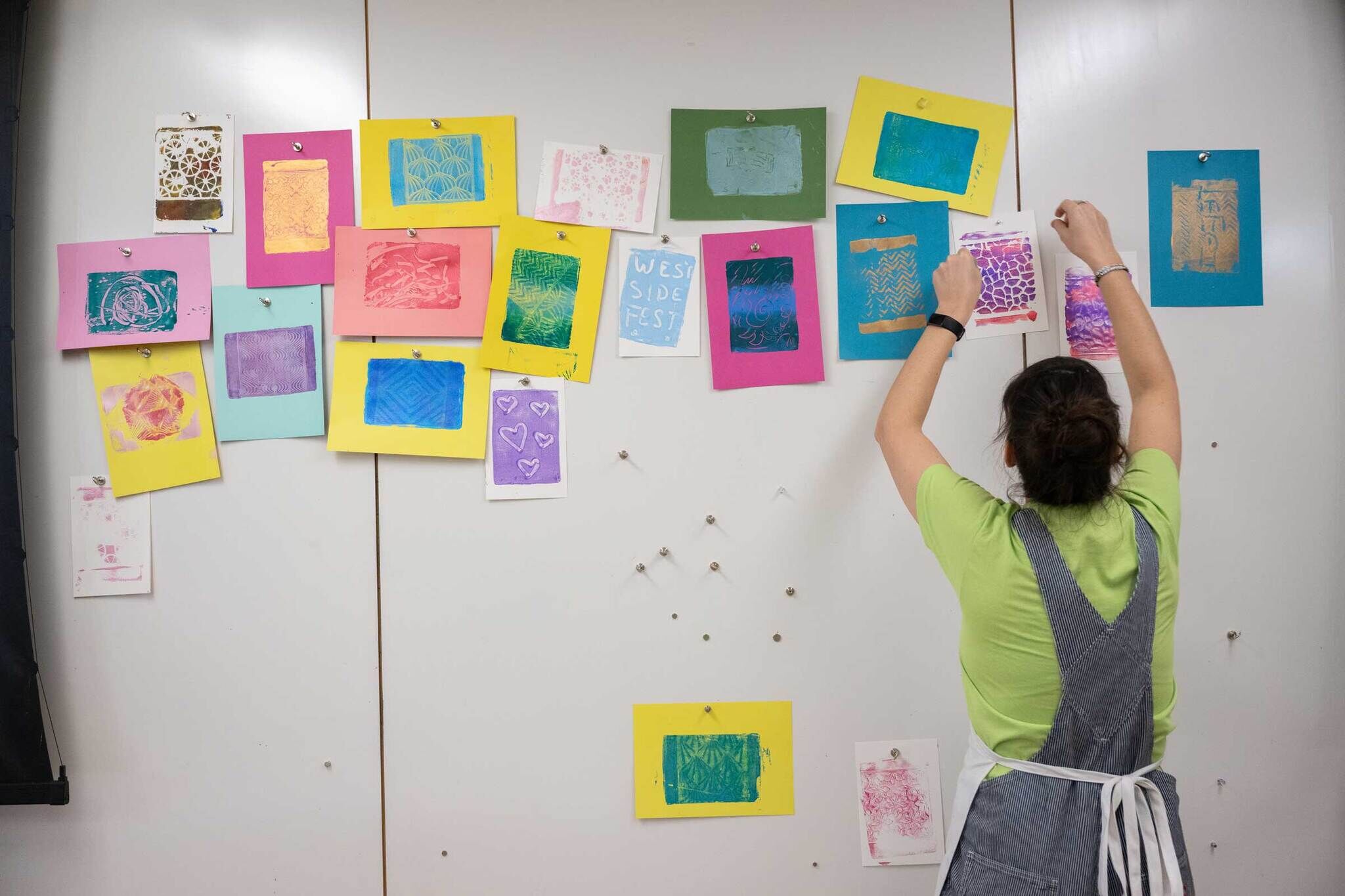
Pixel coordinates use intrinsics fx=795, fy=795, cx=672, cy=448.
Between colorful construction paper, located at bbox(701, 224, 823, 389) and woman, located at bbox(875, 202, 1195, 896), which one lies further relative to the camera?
colorful construction paper, located at bbox(701, 224, 823, 389)

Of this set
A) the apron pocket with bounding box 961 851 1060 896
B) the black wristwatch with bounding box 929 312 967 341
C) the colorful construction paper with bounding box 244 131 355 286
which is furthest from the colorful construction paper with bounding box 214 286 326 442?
the apron pocket with bounding box 961 851 1060 896

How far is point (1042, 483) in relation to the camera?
0.87 meters

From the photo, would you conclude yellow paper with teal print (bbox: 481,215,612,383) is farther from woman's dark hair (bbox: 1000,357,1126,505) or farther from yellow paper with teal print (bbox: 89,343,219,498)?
woman's dark hair (bbox: 1000,357,1126,505)

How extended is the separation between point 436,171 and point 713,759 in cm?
96

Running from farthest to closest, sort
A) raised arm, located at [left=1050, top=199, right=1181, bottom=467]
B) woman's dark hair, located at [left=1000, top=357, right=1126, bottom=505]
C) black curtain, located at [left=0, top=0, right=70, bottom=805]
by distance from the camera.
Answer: black curtain, located at [left=0, top=0, right=70, bottom=805] < raised arm, located at [left=1050, top=199, right=1181, bottom=467] < woman's dark hair, located at [left=1000, top=357, right=1126, bottom=505]

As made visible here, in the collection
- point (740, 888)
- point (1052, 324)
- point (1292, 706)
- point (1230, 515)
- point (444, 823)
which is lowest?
point (740, 888)

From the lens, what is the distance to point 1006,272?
46.1 inches

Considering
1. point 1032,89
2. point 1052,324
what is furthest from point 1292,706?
point 1032,89

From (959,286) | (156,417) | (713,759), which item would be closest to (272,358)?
(156,417)

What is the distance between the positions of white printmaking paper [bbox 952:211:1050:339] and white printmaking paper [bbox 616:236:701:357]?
0.40 metres

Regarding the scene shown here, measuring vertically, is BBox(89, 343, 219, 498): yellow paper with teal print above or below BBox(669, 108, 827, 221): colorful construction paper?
below

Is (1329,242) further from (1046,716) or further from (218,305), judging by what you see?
(218,305)

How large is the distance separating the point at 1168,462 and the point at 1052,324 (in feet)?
1.02

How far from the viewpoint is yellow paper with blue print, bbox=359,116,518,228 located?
3.84 feet
